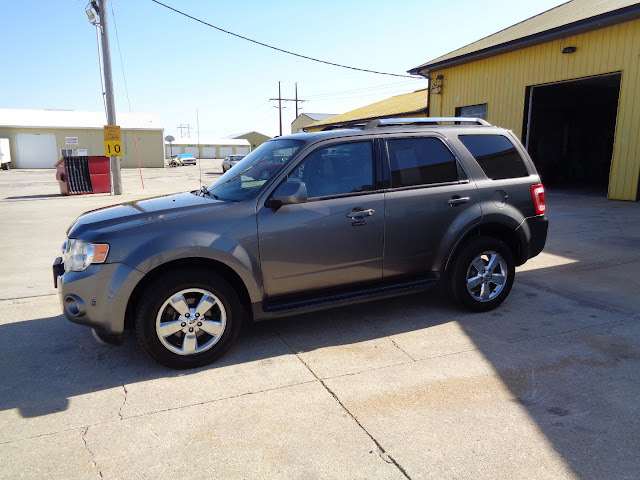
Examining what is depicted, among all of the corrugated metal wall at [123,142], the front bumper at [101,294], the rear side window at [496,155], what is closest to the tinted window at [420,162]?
the rear side window at [496,155]

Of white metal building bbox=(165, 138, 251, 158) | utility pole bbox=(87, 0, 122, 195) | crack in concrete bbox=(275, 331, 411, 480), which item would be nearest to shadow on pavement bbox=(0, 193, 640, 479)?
crack in concrete bbox=(275, 331, 411, 480)

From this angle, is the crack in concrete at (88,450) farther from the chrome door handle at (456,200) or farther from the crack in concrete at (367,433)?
the chrome door handle at (456,200)

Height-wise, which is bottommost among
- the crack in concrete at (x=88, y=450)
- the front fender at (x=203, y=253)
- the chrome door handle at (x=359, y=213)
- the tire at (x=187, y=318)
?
the crack in concrete at (x=88, y=450)

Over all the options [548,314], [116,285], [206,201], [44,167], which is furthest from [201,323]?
[44,167]

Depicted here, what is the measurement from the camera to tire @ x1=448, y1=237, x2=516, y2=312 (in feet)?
14.7

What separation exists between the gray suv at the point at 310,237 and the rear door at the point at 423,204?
11mm

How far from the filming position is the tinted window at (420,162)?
4.25 m

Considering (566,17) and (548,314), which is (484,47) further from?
(548,314)

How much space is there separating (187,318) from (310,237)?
1.14 m

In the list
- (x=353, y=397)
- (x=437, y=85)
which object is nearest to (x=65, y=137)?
(x=437, y=85)

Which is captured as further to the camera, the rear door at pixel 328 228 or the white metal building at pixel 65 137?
the white metal building at pixel 65 137

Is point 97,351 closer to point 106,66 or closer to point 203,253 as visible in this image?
point 203,253

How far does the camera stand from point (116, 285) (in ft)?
10.8

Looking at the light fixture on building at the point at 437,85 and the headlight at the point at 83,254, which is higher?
the light fixture on building at the point at 437,85
